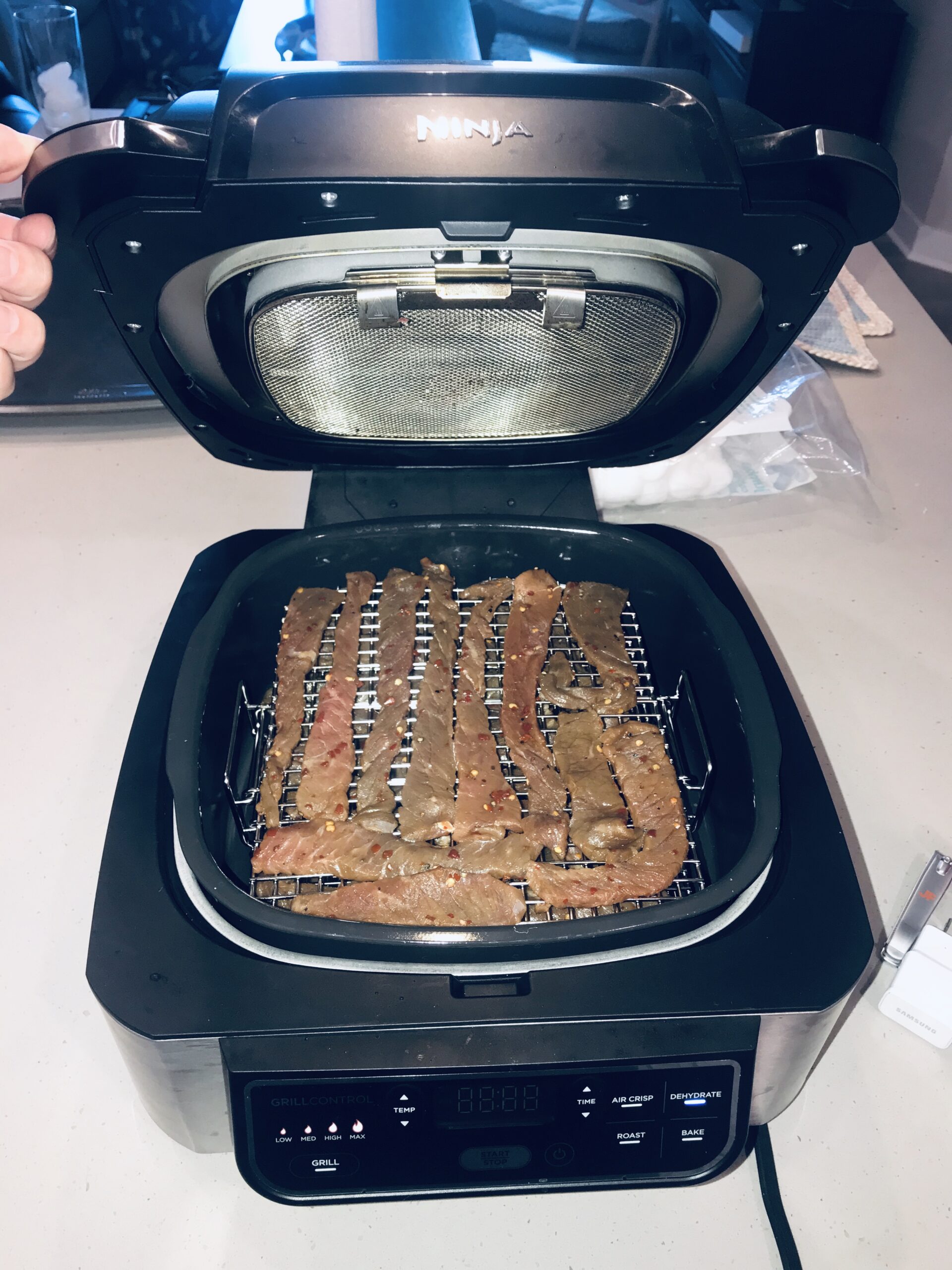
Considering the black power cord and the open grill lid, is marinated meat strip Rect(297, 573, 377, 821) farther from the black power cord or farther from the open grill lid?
the black power cord

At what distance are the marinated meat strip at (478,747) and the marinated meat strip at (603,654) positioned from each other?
10 cm

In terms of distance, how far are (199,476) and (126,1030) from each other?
111cm

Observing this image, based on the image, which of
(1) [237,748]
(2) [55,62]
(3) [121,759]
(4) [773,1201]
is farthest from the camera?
(2) [55,62]

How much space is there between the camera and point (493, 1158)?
90cm

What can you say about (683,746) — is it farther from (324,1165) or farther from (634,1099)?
(324,1165)

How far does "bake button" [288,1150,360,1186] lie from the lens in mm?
885

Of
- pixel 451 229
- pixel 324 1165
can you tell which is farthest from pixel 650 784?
pixel 451 229

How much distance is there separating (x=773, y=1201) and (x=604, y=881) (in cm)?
35

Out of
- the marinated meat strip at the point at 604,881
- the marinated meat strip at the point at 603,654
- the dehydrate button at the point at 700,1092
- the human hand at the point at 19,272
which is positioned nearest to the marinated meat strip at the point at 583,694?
the marinated meat strip at the point at 603,654

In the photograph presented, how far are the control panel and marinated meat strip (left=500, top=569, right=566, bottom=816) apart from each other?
316 mm

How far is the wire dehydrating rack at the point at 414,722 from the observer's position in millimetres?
1037

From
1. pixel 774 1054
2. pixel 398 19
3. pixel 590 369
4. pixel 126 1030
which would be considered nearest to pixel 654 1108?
pixel 774 1054

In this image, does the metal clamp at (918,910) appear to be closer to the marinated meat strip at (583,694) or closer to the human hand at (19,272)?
the marinated meat strip at (583,694)

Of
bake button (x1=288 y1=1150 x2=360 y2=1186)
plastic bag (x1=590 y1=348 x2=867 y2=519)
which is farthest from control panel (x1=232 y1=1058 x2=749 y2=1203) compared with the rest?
plastic bag (x1=590 y1=348 x2=867 y2=519)
